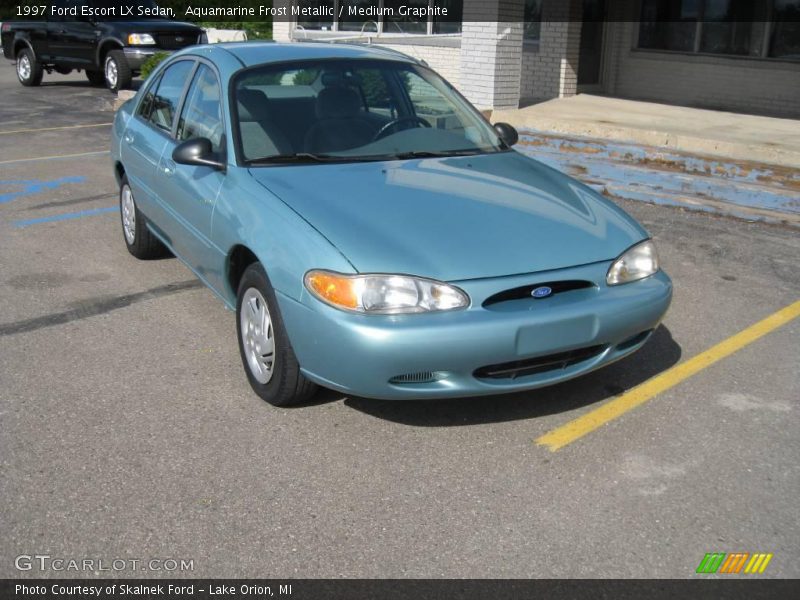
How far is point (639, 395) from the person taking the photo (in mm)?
4496

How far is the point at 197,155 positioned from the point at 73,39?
14840 mm

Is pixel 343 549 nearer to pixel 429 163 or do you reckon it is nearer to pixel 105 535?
pixel 105 535

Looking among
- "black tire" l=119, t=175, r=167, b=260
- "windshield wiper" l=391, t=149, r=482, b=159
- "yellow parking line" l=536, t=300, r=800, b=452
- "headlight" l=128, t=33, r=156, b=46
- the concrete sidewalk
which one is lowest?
"yellow parking line" l=536, t=300, r=800, b=452

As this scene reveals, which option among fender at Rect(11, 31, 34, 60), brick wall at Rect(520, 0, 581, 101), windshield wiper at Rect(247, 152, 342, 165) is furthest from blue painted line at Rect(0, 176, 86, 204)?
fender at Rect(11, 31, 34, 60)

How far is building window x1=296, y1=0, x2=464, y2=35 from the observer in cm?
1521

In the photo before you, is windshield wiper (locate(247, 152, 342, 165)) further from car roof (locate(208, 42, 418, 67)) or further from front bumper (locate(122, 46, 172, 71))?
front bumper (locate(122, 46, 172, 71))

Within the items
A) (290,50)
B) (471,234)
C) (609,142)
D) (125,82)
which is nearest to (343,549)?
(471,234)

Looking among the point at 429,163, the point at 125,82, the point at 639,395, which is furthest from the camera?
the point at 125,82

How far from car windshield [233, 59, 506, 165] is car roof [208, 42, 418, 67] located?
67 mm

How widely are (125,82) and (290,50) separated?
12.4m

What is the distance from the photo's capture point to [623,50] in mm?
14320
